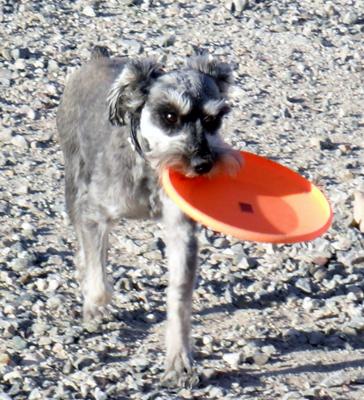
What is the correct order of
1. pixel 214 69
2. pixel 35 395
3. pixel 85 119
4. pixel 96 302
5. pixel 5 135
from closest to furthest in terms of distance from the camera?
pixel 35 395, pixel 214 69, pixel 96 302, pixel 85 119, pixel 5 135

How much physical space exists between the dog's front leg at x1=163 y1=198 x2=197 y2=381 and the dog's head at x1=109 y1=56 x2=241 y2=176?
0.44 metres

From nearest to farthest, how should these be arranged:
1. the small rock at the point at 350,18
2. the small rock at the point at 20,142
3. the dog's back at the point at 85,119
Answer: the dog's back at the point at 85,119, the small rock at the point at 20,142, the small rock at the point at 350,18

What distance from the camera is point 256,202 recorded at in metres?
8.77

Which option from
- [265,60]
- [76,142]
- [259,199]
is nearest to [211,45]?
[265,60]

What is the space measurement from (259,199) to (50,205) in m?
2.39

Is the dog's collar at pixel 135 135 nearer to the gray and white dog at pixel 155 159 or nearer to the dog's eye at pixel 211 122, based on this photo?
the gray and white dog at pixel 155 159

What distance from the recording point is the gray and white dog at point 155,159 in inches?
325

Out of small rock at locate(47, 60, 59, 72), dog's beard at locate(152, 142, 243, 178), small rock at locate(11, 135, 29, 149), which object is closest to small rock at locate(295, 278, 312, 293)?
dog's beard at locate(152, 142, 243, 178)

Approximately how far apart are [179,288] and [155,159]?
78 centimetres

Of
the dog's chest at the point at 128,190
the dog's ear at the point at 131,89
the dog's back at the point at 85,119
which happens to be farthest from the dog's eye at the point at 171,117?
the dog's back at the point at 85,119

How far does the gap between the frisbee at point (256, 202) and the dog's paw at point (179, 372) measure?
816 millimetres

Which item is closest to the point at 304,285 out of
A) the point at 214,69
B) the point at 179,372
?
the point at 179,372

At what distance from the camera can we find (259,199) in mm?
8828

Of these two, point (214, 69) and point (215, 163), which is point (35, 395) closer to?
point (215, 163)
